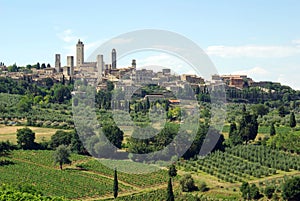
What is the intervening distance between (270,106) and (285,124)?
45.9 ft

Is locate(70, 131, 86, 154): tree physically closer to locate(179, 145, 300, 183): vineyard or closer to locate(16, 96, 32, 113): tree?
locate(179, 145, 300, 183): vineyard

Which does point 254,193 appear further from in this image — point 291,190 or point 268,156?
point 268,156

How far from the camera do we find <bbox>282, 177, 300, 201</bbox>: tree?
62.1 feet

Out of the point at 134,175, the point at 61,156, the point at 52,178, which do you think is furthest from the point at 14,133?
the point at 134,175

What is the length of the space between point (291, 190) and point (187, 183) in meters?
4.16

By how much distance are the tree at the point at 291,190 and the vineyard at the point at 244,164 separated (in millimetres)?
2994

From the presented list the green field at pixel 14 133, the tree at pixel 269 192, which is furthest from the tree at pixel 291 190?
the green field at pixel 14 133

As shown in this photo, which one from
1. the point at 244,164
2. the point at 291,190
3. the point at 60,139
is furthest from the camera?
the point at 60,139

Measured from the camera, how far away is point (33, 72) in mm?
64688

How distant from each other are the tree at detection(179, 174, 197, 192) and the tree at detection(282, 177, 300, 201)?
147 inches

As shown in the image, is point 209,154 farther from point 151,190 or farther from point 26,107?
point 26,107

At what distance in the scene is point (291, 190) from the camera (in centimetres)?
1894

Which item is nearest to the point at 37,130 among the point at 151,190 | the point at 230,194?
the point at 151,190

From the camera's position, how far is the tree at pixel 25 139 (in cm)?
2877
